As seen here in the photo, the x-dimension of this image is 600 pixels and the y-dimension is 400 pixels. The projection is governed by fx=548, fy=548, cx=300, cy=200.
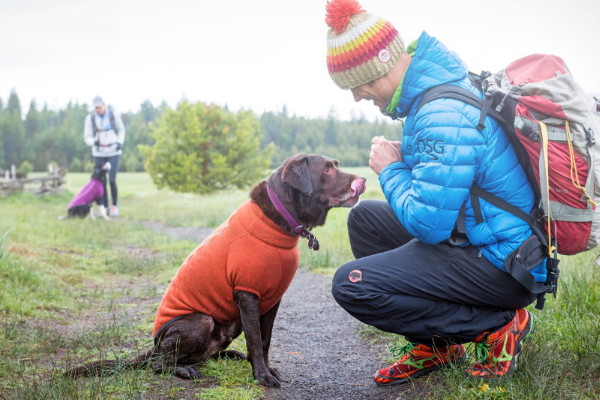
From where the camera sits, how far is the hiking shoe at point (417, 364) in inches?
135

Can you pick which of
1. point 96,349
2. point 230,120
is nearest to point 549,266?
point 96,349

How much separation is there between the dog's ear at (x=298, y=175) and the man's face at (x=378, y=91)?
0.64 m

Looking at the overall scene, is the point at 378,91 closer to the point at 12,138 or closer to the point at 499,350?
the point at 499,350

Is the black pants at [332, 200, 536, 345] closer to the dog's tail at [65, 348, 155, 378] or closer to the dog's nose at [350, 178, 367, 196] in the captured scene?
the dog's nose at [350, 178, 367, 196]

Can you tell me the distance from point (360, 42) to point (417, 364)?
1.99 metres

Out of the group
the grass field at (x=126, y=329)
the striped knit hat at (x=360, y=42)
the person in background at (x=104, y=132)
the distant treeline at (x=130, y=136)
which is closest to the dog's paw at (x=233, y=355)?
the grass field at (x=126, y=329)

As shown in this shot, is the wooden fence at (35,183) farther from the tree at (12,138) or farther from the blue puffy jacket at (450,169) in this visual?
the tree at (12,138)

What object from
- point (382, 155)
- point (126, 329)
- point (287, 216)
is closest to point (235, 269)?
point (287, 216)

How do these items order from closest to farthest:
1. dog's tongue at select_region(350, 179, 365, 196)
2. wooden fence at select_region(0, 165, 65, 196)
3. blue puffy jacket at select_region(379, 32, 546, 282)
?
blue puffy jacket at select_region(379, 32, 546, 282), dog's tongue at select_region(350, 179, 365, 196), wooden fence at select_region(0, 165, 65, 196)

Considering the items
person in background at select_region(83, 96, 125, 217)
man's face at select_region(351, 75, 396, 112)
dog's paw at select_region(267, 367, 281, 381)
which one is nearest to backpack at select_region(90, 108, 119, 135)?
person in background at select_region(83, 96, 125, 217)

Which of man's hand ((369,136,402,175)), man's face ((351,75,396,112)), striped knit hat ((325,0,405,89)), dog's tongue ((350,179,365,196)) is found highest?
striped knit hat ((325,0,405,89))

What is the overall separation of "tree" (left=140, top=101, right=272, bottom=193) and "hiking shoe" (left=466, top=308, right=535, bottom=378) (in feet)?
92.7

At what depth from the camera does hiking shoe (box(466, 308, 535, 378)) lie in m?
3.06

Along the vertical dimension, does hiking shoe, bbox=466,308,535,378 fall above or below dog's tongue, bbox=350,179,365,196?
below
